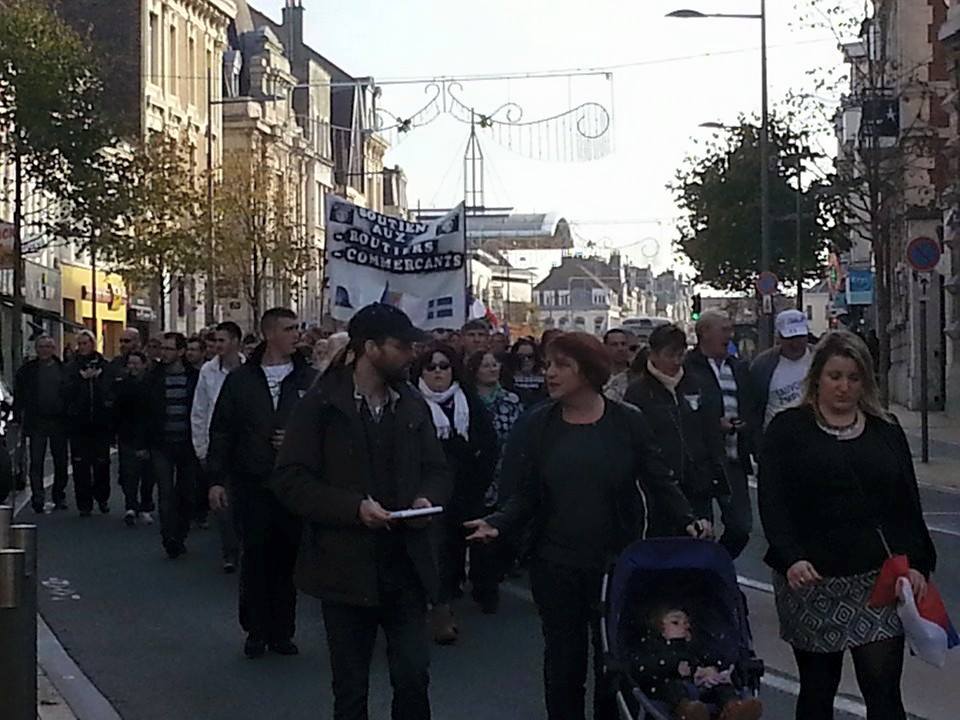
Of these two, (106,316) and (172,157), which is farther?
(106,316)

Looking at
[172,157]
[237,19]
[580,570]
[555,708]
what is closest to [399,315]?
→ [580,570]

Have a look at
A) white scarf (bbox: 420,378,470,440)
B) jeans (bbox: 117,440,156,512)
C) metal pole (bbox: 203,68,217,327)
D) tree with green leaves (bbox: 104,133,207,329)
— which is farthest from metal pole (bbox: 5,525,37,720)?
metal pole (bbox: 203,68,217,327)

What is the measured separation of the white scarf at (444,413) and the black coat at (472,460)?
1.6 inches

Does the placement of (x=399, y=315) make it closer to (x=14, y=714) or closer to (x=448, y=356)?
(x=14, y=714)

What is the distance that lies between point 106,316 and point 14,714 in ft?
173

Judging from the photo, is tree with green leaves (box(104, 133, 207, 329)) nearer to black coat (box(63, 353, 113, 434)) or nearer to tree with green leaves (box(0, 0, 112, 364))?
tree with green leaves (box(0, 0, 112, 364))

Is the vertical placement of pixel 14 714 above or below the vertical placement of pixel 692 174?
below

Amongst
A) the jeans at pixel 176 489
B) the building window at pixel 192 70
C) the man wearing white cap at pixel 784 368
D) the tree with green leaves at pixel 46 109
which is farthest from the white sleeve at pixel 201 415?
the building window at pixel 192 70

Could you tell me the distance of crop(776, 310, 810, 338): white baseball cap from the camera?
37.8ft

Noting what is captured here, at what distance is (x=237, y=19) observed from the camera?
264 feet

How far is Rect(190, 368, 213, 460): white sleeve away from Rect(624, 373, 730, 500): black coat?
12.6 ft

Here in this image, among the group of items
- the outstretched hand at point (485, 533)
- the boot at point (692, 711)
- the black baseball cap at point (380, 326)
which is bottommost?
the boot at point (692, 711)

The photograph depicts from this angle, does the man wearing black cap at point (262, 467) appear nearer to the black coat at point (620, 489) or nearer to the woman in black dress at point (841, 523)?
the black coat at point (620, 489)

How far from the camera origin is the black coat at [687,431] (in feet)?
32.4
